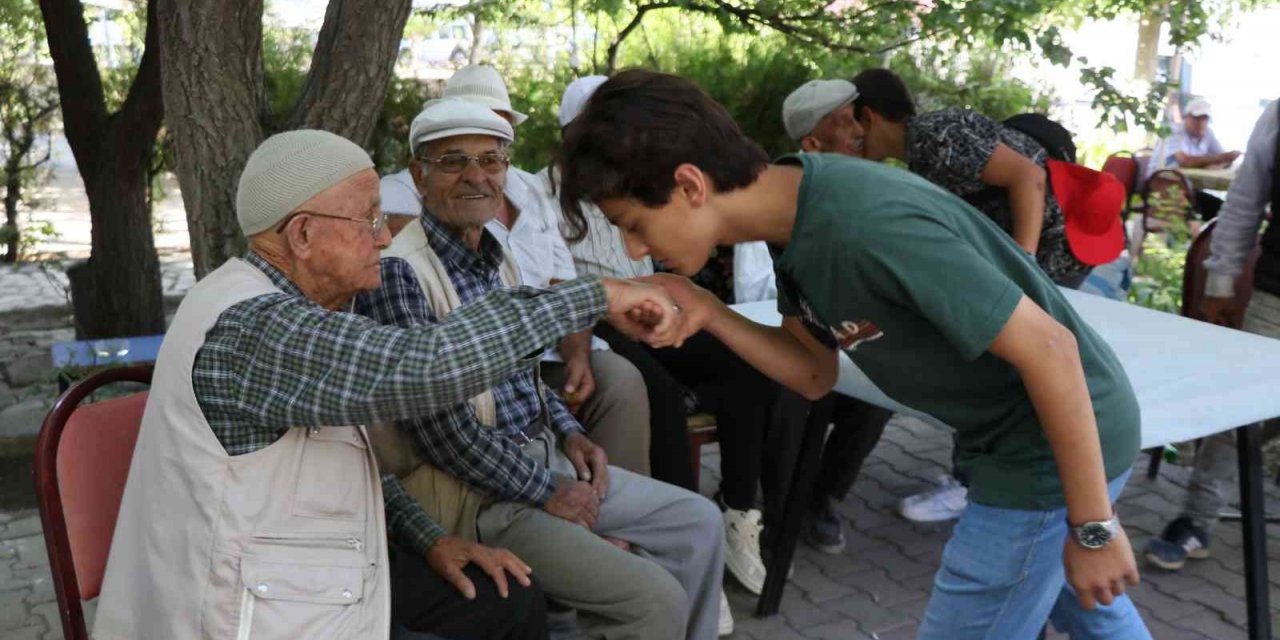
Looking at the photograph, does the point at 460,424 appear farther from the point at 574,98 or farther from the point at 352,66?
the point at 574,98

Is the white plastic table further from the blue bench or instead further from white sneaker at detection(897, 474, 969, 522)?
the blue bench

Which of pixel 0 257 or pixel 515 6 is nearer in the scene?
pixel 515 6

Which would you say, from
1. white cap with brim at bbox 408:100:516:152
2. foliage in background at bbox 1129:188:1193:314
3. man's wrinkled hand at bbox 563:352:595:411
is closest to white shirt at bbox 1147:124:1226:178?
foliage in background at bbox 1129:188:1193:314

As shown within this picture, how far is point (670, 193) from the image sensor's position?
1.96 meters

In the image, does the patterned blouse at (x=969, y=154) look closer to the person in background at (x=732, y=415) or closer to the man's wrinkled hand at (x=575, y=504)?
the person in background at (x=732, y=415)

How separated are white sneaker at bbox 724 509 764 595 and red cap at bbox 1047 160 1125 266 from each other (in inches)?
58.3

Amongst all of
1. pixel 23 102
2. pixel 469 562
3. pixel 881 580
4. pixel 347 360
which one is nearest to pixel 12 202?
pixel 23 102

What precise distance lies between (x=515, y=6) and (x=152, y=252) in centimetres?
292

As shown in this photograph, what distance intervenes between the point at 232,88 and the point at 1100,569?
2.63 m

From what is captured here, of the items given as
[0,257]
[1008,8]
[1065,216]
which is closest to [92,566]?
[1065,216]

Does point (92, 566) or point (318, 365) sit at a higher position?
point (318, 365)

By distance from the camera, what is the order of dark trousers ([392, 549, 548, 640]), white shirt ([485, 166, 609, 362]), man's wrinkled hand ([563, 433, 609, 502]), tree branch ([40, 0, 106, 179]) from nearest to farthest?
dark trousers ([392, 549, 548, 640]) < man's wrinkled hand ([563, 433, 609, 502]) < white shirt ([485, 166, 609, 362]) < tree branch ([40, 0, 106, 179])

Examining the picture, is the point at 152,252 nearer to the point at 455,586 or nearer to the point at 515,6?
the point at 515,6

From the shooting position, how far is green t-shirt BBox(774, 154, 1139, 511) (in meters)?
1.79
